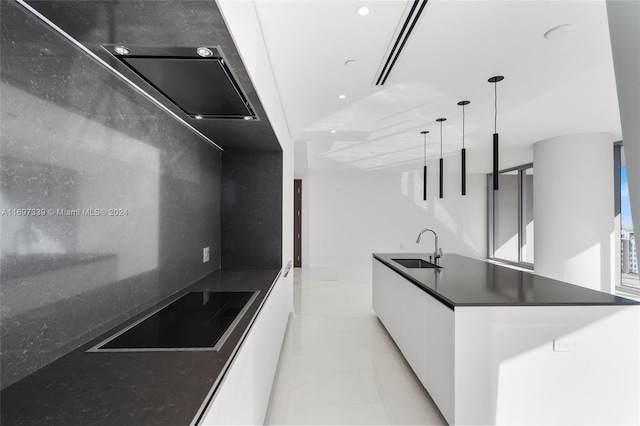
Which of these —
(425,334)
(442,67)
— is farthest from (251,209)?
(442,67)

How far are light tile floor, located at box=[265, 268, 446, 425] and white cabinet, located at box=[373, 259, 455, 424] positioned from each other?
0.16 metres

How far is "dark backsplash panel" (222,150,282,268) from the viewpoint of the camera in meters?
3.04

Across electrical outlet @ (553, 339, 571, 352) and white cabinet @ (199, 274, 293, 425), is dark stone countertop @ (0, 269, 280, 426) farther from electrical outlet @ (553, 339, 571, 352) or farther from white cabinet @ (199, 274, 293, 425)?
electrical outlet @ (553, 339, 571, 352)

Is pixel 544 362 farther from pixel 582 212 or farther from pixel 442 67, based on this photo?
pixel 582 212

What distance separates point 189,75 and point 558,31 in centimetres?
231

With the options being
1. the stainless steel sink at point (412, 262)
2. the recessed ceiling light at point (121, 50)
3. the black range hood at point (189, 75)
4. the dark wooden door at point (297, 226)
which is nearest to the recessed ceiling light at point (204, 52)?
the black range hood at point (189, 75)

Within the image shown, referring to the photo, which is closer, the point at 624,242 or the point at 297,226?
the point at 624,242

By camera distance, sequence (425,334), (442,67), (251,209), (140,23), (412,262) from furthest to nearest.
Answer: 1. (412,262)
2. (251,209)
3. (442,67)
4. (425,334)
5. (140,23)

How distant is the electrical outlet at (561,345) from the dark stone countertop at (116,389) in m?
1.82

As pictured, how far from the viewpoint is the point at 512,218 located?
29.3 ft

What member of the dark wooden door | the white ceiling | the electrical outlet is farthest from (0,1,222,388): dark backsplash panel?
the dark wooden door

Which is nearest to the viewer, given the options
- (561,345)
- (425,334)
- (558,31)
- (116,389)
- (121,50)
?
(116,389)

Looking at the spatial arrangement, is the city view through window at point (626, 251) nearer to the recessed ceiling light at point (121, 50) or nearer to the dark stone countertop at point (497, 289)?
the dark stone countertop at point (497, 289)

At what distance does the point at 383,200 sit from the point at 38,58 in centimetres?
891
